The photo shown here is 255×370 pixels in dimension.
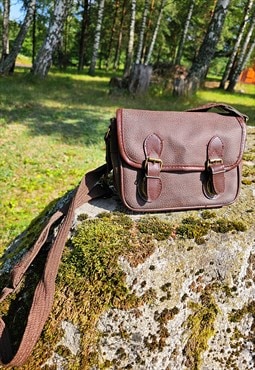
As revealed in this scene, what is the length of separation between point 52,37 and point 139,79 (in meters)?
3.60

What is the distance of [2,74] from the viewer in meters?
13.1

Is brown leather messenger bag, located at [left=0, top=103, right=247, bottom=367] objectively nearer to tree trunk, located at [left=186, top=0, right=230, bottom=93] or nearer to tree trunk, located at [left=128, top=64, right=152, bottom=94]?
tree trunk, located at [left=128, top=64, right=152, bottom=94]

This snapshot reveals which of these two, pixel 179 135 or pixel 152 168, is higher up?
pixel 179 135

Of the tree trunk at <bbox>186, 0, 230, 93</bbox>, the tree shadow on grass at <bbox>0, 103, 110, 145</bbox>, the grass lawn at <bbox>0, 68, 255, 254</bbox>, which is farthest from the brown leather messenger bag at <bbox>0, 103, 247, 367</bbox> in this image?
the tree trunk at <bbox>186, 0, 230, 93</bbox>

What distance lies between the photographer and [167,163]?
Answer: 175cm

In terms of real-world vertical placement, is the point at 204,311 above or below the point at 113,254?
below

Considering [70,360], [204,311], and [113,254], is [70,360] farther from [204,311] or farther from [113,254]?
[204,311]

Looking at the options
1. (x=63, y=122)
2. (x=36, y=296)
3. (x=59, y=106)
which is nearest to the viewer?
(x=36, y=296)

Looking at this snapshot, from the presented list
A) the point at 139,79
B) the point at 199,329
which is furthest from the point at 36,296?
the point at 139,79

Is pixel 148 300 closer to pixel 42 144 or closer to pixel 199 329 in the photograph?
pixel 199 329

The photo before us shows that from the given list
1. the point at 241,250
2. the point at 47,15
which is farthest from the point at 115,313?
the point at 47,15

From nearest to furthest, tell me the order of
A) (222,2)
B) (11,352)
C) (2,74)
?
1. (11,352)
2. (222,2)
3. (2,74)

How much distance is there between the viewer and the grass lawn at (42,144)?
4.45m

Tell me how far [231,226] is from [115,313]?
70cm
